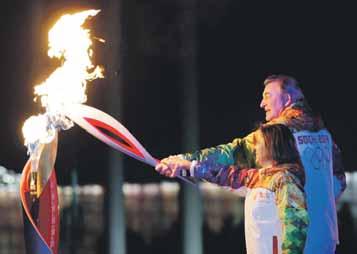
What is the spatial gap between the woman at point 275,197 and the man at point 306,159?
0.22ft

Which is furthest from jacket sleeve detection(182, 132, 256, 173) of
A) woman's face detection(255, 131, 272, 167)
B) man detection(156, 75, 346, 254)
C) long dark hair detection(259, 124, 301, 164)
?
long dark hair detection(259, 124, 301, 164)

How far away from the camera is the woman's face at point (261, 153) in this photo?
4.50 m

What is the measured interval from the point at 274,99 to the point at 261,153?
319 millimetres

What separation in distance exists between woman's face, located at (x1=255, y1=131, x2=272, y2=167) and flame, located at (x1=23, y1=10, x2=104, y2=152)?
1253mm

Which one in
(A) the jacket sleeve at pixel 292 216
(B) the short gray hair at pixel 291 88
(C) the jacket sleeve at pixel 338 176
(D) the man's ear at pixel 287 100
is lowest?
(A) the jacket sleeve at pixel 292 216

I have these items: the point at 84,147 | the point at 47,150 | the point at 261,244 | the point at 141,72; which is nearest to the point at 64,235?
the point at 84,147

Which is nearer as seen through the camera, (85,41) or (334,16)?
(85,41)

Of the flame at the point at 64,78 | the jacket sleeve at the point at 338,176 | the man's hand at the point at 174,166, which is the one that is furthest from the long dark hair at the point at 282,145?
the flame at the point at 64,78

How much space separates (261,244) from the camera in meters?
4.50

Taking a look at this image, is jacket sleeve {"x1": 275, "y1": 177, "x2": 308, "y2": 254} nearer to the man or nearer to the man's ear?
the man

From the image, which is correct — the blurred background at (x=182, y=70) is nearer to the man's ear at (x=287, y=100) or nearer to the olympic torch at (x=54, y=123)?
the olympic torch at (x=54, y=123)

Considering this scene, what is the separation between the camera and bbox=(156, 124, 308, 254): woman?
4371 millimetres

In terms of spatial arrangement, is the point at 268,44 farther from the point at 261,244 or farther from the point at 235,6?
the point at 261,244

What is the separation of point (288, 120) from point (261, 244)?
68 cm
